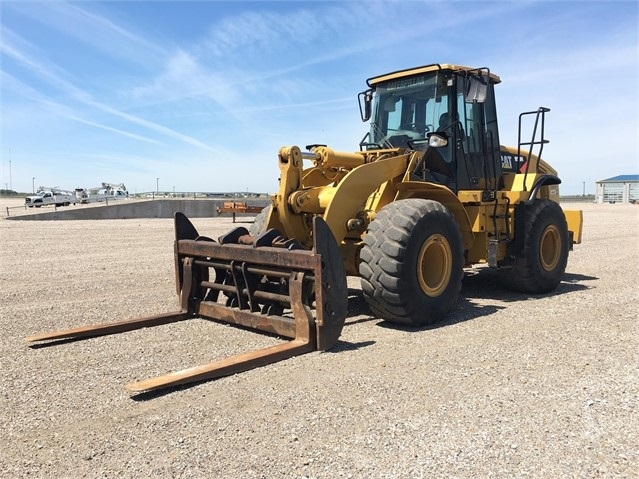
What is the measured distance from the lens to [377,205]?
6535 millimetres

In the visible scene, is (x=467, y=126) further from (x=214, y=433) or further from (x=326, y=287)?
(x=214, y=433)

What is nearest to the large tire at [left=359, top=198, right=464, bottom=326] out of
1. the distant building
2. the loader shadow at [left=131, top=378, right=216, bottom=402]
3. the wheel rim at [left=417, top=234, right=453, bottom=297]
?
the wheel rim at [left=417, top=234, right=453, bottom=297]

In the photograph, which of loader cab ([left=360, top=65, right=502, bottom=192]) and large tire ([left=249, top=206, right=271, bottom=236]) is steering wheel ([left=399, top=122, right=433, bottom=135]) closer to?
loader cab ([left=360, top=65, right=502, bottom=192])

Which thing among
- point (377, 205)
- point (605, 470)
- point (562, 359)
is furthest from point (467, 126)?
point (605, 470)

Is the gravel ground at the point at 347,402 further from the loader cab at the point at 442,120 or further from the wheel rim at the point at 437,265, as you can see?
the loader cab at the point at 442,120

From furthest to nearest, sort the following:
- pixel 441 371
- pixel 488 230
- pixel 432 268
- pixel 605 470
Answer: pixel 488 230, pixel 432 268, pixel 441 371, pixel 605 470

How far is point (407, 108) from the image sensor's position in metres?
7.60

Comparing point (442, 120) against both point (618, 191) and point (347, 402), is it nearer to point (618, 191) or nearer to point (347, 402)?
point (347, 402)

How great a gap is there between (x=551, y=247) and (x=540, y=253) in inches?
22.4

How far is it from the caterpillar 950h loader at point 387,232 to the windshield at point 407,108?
0.01m

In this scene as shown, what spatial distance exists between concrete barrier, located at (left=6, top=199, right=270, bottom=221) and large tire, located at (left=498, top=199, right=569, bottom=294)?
24.3m

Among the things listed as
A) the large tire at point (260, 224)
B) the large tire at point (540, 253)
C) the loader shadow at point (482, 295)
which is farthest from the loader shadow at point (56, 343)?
the large tire at point (540, 253)

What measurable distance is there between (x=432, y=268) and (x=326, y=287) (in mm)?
1815

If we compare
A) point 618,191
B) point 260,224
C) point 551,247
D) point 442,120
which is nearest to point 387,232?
point 260,224
